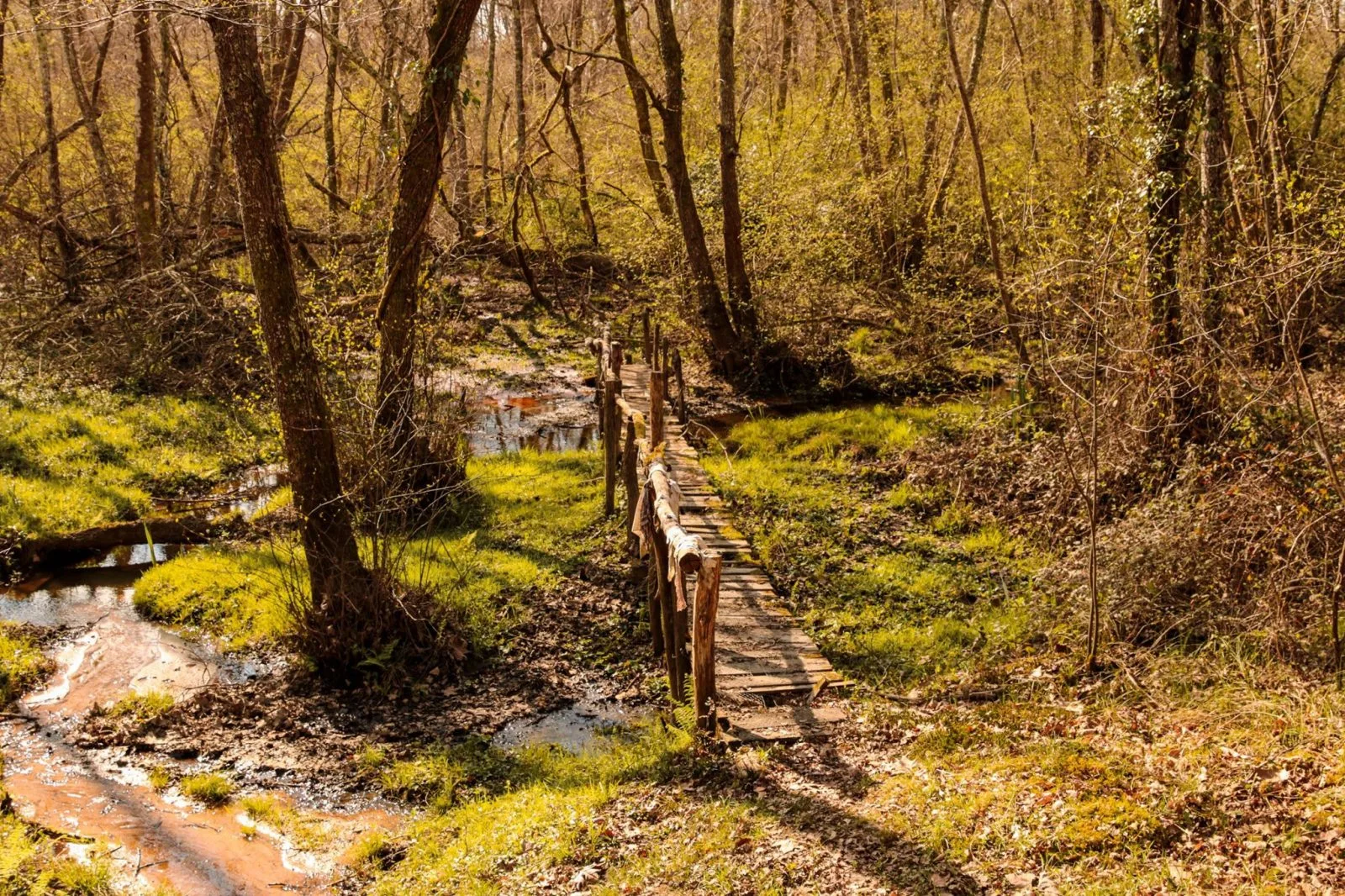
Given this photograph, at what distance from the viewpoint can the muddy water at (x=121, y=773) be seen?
5.69m

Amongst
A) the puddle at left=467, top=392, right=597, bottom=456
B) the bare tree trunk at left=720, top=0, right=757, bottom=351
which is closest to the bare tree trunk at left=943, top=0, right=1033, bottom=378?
the bare tree trunk at left=720, top=0, right=757, bottom=351

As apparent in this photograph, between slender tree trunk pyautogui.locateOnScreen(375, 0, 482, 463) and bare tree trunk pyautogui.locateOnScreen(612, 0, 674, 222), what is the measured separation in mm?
8003

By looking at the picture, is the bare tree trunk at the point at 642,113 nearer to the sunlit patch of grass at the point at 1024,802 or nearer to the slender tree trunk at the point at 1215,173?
the slender tree trunk at the point at 1215,173

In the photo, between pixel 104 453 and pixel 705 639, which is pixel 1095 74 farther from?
pixel 104 453

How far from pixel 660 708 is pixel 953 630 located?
2.49m

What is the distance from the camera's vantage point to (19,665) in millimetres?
7910

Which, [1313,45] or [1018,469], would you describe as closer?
[1018,469]

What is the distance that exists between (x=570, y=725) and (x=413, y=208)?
5.16 meters

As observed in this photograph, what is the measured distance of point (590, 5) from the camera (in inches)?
1084

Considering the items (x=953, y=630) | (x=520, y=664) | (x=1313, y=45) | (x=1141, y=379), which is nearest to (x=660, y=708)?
(x=520, y=664)

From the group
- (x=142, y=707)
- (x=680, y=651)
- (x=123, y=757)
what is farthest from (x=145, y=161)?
(x=680, y=651)

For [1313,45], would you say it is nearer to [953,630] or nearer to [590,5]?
[953,630]

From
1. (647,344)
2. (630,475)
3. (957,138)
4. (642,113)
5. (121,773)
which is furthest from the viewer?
(642,113)

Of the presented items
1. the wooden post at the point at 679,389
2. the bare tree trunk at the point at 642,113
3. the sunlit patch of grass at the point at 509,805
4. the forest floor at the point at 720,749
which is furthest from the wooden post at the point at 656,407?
the bare tree trunk at the point at 642,113
